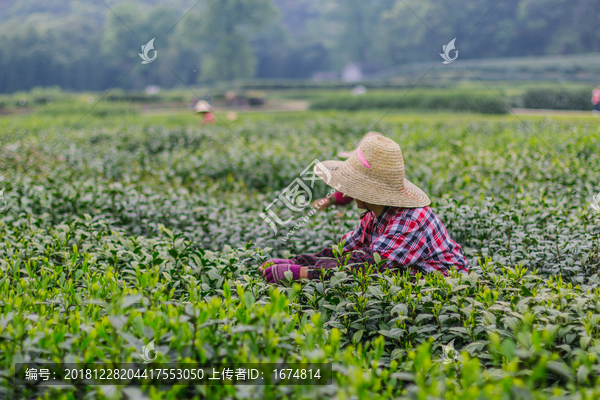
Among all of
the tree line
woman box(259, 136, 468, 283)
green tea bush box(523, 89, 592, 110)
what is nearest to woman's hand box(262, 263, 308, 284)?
woman box(259, 136, 468, 283)

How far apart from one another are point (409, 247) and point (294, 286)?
3.21 ft

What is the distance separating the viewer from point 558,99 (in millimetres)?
22016

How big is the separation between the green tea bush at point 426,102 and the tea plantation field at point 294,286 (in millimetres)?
14178

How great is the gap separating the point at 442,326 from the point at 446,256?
56 cm

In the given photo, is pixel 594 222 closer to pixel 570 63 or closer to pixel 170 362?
pixel 170 362

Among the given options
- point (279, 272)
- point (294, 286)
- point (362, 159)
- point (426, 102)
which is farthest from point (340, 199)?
point (426, 102)

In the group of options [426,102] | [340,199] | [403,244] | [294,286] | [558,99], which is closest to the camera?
[294,286]

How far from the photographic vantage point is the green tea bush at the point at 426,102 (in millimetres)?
20406

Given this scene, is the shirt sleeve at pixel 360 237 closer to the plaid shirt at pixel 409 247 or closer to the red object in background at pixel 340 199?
the plaid shirt at pixel 409 247

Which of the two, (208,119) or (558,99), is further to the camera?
(558,99)

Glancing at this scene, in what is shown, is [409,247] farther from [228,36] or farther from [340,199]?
[228,36]

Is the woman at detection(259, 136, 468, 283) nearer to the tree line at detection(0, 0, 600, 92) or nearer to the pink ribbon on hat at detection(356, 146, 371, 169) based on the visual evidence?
the pink ribbon on hat at detection(356, 146, 371, 169)

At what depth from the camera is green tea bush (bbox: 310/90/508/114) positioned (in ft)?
66.9

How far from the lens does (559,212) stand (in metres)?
3.17
